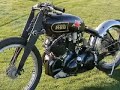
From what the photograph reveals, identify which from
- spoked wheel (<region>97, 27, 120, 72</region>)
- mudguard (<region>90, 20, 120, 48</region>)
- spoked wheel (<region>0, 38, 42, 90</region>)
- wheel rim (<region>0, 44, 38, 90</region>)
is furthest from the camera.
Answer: spoked wheel (<region>97, 27, 120, 72</region>)

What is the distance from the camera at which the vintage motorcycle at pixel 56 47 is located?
4.54m

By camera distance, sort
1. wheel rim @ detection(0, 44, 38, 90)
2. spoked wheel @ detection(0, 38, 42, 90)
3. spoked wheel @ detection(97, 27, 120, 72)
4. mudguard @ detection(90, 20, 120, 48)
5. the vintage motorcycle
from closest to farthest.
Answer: spoked wheel @ detection(0, 38, 42, 90) < the vintage motorcycle < wheel rim @ detection(0, 44, 38, 90) < mudguard @ detection(90, 20, 120, 48) < spoked wheel @ detection(97, 27, 120, 72)

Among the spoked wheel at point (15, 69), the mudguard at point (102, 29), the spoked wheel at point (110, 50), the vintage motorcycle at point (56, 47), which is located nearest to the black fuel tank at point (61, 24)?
the vintage motorcycle at point (56, 47)

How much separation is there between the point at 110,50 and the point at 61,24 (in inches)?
54.6

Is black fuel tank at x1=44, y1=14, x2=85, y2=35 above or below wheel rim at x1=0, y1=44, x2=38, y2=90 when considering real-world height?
above

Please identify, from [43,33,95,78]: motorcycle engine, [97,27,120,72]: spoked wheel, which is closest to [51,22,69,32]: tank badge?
[43,33,95,78]: motorcycle engine

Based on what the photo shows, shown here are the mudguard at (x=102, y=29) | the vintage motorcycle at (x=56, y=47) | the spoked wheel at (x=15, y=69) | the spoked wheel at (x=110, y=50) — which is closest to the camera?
the spoked wheel at (x=15, y=69)

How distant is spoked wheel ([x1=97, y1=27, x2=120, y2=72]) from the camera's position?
5555mm

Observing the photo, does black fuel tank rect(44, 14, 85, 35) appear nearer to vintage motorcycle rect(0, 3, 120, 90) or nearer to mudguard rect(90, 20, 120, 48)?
vintage motorcycle rect(0, 3, 120, 90)

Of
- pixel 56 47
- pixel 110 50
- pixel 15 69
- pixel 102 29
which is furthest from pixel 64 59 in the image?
pixel 110 50

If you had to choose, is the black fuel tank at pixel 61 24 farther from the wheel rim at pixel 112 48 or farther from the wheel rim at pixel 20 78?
the wheel rim at pixel 112 48

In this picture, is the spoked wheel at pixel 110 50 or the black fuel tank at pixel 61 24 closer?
the black fuel tank at pixel 61 24

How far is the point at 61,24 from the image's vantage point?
468 centimetres

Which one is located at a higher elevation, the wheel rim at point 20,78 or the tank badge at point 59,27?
the tank badge at point 59,27
